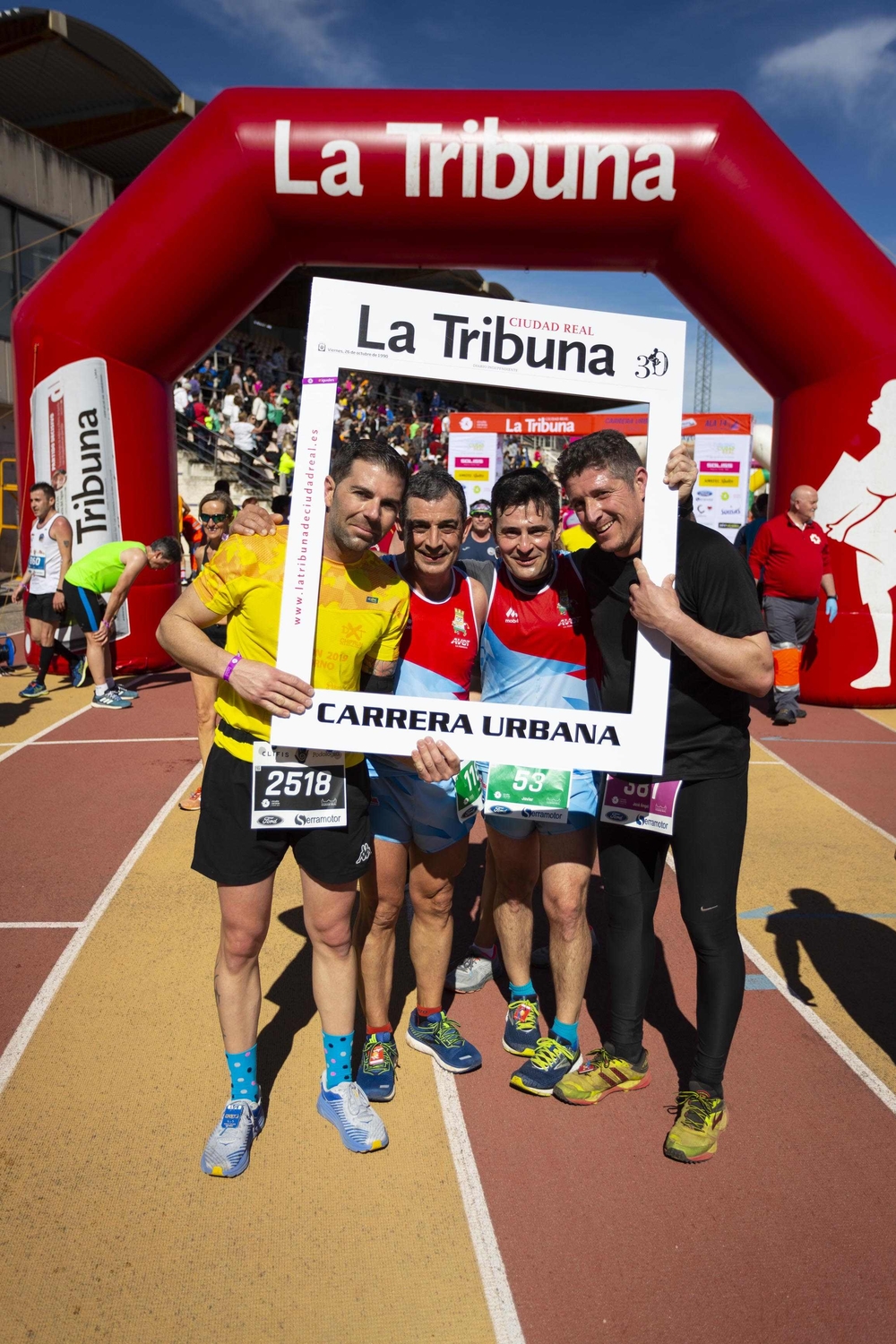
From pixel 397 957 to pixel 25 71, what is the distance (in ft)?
76.7

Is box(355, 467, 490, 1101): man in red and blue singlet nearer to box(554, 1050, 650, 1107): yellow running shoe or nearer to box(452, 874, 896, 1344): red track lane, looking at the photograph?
box(452, 874, 896, 1344): red track lane

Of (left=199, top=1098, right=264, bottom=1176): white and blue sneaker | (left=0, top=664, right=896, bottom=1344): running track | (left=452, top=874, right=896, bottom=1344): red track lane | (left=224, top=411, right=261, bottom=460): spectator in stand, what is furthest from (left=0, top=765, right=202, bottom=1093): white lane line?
(left=224, top=411, right=261, bottom=460): spectator in stand

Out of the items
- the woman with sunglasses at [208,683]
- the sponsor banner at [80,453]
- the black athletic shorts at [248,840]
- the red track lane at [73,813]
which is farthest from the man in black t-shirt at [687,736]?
the sponsor banner at [80,453]

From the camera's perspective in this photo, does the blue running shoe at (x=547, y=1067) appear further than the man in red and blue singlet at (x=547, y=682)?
Yes

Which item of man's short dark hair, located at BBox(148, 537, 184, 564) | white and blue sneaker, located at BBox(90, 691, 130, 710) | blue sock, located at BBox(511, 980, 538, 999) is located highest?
man's short dark hair, located at BBox(148, 537, 184, 564)

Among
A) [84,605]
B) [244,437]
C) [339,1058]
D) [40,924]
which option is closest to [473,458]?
[244,437]

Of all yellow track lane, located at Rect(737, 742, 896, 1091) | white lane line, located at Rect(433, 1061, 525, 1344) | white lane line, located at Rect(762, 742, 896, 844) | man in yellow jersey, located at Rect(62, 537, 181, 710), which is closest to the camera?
white lane line, located at Rect(433, 1061, 525, 1344)

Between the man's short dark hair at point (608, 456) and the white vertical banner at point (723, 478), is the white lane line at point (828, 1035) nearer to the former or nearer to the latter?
the man's short dark hair at point (608, 456)

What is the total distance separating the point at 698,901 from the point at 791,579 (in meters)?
5.87

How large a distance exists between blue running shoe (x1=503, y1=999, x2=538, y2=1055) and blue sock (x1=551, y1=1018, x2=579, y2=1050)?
0.14 m

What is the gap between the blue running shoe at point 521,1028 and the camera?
3271 millimetres

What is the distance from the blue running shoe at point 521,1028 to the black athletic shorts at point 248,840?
1.07 m

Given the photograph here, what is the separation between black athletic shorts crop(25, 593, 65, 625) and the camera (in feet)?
28.6

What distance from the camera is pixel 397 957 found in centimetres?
405
